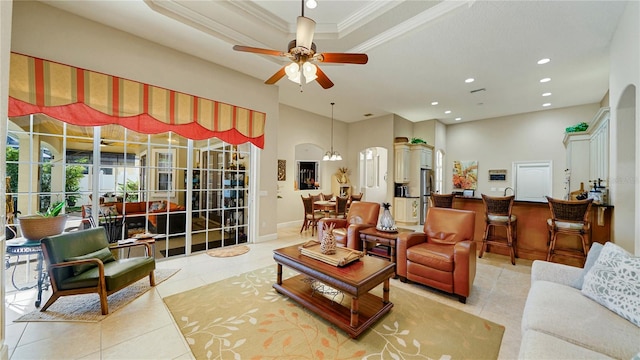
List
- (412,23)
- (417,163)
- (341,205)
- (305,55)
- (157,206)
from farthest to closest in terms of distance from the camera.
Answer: (417,163), (341,205), (157,206), (412,23), (305,55)

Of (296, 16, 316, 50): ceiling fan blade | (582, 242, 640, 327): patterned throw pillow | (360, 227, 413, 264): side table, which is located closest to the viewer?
(582, 242, 640, 327): patterned throw pillow

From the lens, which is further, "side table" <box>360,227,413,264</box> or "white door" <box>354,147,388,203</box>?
"white door" <box>354,147,388,203</box>

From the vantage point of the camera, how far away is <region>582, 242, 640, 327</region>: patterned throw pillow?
5.03ft

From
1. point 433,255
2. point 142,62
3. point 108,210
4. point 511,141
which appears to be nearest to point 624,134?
point 433,255

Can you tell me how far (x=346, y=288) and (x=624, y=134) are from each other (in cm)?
397

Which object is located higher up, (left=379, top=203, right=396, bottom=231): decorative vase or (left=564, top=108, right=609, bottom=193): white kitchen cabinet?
(left=564, top=108, right=609, bottom=193): white kitchen cabinet

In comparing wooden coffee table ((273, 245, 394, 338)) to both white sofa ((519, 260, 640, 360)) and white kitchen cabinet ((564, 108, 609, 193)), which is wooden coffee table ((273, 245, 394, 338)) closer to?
white sofa ((519, 260, 640, 360))

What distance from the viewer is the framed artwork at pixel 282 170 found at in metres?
6.52

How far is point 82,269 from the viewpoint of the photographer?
2492mm

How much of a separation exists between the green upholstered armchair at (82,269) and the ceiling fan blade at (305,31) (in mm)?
2882

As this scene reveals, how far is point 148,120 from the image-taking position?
12.0 feet

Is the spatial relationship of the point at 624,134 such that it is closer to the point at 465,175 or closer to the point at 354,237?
the point at 354,237

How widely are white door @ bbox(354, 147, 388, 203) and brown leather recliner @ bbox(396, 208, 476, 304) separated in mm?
4752

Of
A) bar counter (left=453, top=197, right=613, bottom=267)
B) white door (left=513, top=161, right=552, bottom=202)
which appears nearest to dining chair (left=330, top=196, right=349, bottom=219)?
bar counter (left=453, top=197, right=613, bottom=267)
